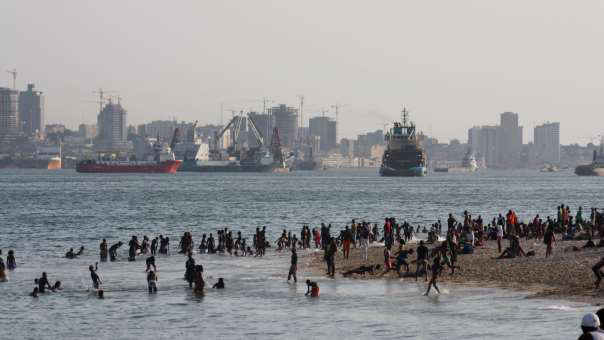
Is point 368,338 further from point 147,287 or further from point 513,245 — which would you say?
point 513,245

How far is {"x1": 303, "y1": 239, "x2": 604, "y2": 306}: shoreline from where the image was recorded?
31.5 meters

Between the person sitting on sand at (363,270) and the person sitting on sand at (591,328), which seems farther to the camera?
the person sitting on sand at (363,270)

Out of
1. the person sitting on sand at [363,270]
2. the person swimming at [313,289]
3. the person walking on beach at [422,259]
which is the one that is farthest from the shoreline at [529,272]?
the person swimming at [313,289]

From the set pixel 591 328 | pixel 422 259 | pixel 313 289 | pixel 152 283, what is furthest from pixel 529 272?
pixel 591 328

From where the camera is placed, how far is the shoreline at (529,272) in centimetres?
3148

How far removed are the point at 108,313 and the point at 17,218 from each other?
67.5 m

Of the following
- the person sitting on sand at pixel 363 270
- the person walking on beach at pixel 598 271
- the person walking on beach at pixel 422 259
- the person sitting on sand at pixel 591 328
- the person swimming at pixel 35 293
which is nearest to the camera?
the person sitting on sand at pixel 591 328

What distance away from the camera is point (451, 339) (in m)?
25.1

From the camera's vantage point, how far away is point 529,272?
3656 centimetres

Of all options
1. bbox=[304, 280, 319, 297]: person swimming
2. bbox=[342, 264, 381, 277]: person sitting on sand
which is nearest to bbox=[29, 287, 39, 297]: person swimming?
bbox=[304, 280, 319, 297]: person swimming

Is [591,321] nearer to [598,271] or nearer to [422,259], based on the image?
[598,271]

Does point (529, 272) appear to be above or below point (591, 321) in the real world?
below

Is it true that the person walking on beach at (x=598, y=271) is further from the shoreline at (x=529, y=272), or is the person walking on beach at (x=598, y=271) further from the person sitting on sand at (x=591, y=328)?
the person sitting on sand at (x=591, y=328)

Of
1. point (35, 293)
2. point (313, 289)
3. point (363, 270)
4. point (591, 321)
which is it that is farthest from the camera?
point (363, 270)
